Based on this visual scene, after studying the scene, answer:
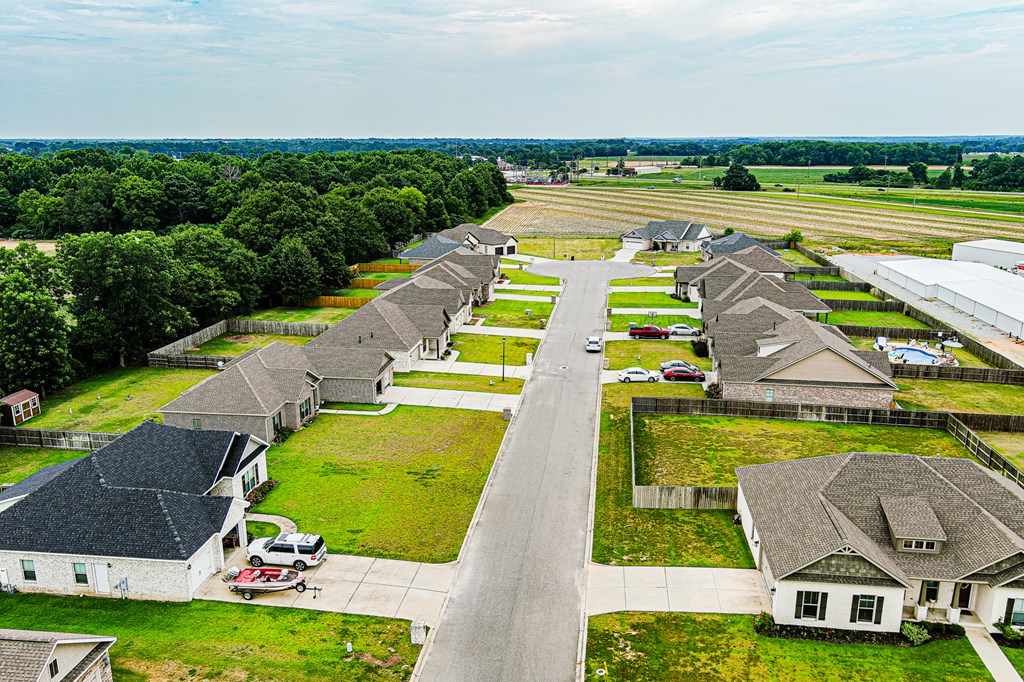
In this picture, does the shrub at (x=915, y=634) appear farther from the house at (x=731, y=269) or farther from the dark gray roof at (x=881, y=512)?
the house at (x=731, y=269)

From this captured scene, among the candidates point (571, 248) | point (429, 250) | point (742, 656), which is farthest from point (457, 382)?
point (571, 248)

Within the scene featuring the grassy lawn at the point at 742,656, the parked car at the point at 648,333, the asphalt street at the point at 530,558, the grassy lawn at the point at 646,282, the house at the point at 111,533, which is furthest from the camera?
the grassy lawn at the point at 646,282

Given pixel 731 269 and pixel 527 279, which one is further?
pixel 527 279

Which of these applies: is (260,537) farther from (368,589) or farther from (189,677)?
(189,677)

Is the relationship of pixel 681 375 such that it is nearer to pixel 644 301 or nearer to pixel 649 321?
→ pixel 649 321

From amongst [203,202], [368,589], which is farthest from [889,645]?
[203,202]

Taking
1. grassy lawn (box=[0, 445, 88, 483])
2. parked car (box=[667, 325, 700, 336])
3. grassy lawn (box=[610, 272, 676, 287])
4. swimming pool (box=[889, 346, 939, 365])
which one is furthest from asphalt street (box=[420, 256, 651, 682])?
grassy lawn (box=[610, 272, 676, 287])

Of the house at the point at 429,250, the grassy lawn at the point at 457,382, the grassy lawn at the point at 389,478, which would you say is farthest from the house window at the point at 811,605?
the house at the point at 429,250
